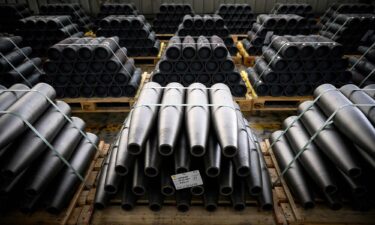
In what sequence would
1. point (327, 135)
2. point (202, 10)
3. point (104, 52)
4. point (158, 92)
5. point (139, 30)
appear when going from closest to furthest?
1. point (327, 135)
2. point (158, 92)
3. point (104, 52)
4. point (139, 30)
5. point (202, 10)

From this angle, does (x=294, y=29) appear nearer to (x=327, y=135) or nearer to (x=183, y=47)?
(x=183, y=47)

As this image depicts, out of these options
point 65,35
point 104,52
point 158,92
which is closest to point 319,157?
point 158,92

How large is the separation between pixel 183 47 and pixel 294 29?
5.07 meters

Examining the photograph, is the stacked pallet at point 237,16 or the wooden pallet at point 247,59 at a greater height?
the stacked pallet at point 237,16

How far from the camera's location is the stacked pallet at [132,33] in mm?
8414

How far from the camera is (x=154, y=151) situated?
2721 mm

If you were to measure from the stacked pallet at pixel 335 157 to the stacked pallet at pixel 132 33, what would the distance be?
6380 millimetres

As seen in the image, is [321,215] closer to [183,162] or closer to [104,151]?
[183,162]

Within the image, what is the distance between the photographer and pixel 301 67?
598cm

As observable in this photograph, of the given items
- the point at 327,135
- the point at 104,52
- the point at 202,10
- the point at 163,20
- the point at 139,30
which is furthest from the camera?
the point at 202,10

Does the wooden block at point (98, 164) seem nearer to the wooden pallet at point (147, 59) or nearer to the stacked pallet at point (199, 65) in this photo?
the stacked pallet at point (199, 65)

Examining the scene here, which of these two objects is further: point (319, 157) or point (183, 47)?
point (183, 47)

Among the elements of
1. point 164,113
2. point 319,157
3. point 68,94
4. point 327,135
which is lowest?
point 68,94

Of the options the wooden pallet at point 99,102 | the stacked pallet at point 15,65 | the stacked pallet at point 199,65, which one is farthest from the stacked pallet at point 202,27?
the stacked pallet at point 15,65
